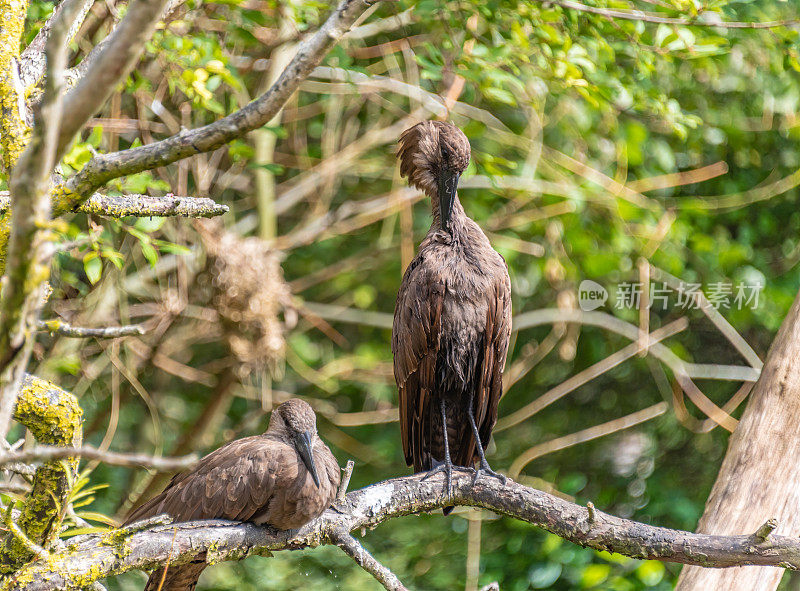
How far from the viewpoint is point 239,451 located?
3.08 meters

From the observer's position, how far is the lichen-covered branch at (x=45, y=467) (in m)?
1.92

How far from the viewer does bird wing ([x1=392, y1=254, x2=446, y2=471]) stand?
3.45 meters

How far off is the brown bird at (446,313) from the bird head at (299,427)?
49 centimetres

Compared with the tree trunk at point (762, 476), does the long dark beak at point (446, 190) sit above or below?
above

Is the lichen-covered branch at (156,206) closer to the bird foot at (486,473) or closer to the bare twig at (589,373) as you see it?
the bird foot at (486,473)

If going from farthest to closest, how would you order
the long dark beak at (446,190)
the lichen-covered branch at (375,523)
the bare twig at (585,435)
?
the bare twig at (585,435) < the long dark beak at (446,190) < the lichen-covered branch at (375,523)

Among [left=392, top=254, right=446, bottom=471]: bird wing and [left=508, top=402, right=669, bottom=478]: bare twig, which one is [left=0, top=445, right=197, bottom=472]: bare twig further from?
[left=508, top=402, right=669, bottom=478]: bare twig

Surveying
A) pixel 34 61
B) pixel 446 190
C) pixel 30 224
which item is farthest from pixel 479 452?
pixel 30 224

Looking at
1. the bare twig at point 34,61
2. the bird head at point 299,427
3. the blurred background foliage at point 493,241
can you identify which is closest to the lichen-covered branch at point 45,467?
the bare twig at point 34,61

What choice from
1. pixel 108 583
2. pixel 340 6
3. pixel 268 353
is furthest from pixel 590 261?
pixel 340 6

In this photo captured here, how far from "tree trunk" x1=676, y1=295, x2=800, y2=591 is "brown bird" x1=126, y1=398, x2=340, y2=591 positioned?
1668mm

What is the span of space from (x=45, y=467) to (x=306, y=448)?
1182mm

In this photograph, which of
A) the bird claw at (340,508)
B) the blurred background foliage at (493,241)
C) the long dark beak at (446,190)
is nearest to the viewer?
the bird claw at (340,508)

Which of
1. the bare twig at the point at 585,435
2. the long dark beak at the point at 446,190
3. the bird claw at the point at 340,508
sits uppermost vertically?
the long dark beak at the point at 446,190
